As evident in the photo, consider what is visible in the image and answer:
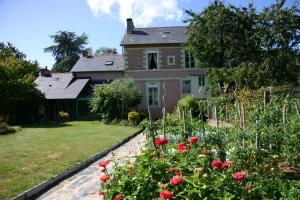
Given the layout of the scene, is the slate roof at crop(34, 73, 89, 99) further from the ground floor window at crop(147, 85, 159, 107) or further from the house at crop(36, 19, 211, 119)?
the ground floor window at crop(147, 85, 159, 107)

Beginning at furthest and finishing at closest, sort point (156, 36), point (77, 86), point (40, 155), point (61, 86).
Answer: point (61, 86) < point (77, 86) < point (156, 36) < point (40, 155)

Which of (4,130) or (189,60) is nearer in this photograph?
(4,130)

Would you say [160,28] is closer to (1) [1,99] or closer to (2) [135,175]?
(1) [1,99]

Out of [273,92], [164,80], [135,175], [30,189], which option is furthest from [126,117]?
[135,175]

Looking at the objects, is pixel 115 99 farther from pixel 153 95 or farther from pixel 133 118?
pixel 153 95

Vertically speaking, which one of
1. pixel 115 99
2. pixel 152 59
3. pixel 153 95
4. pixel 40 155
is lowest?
pixel 40 155

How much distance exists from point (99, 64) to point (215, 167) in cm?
2885

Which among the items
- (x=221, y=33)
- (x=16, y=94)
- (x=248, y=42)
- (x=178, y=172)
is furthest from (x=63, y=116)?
(x=178, y=172)

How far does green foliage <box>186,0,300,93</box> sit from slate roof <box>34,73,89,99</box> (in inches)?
444

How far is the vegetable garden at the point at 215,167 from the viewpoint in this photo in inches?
165

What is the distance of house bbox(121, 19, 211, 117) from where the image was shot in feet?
95.0

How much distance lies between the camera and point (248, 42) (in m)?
23.5

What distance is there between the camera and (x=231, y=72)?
23.0m

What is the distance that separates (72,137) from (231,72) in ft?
40.1
